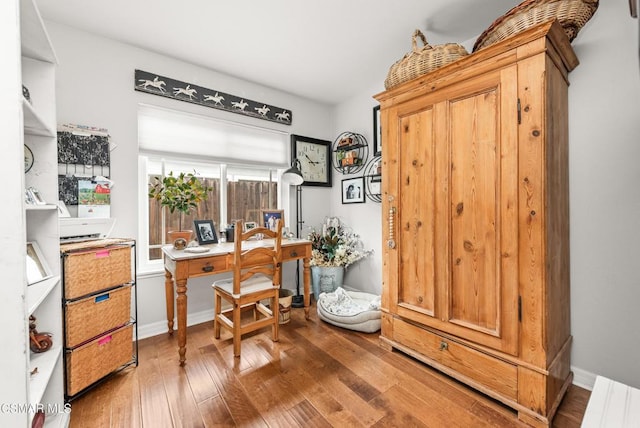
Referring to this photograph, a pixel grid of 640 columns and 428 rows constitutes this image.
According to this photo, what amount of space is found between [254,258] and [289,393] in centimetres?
90

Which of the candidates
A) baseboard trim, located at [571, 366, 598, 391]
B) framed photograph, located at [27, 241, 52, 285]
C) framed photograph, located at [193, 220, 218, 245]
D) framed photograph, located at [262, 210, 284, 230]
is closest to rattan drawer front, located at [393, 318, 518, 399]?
baseboard trim, located at [571, 366, 598, 391]

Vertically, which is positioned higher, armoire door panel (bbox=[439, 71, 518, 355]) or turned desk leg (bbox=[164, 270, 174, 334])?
armoire door panel (bbox=[439, 71, 518, 355])

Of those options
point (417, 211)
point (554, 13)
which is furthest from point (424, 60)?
point (417, 211)

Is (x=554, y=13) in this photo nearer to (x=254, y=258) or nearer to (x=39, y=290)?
(x=254, y=258)

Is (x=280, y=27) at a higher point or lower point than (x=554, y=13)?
higher

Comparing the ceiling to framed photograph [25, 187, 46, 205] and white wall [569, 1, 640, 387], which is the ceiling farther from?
framed photograph [25, 187, 46, 205]

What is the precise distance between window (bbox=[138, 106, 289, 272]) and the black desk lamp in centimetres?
14

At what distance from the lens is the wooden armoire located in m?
1.33

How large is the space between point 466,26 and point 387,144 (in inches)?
42.4

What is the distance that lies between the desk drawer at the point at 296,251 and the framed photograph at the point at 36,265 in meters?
1.53

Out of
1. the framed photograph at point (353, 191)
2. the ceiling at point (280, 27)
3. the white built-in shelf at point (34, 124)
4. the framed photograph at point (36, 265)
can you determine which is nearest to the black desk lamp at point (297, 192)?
the framed photograph at point (353, 191)

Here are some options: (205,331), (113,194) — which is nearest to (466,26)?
(113,194)

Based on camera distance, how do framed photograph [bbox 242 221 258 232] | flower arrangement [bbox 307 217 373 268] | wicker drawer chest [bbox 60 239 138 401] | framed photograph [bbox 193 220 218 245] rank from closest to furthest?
wicker drawer chest [bbox 60 239 138 401], framed photograph [bbox 193 220 218 245], framed photograph [bbox 242 221 258 232], flower arrangement [bbox 307 217 373 268]

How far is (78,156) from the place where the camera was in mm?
1977
